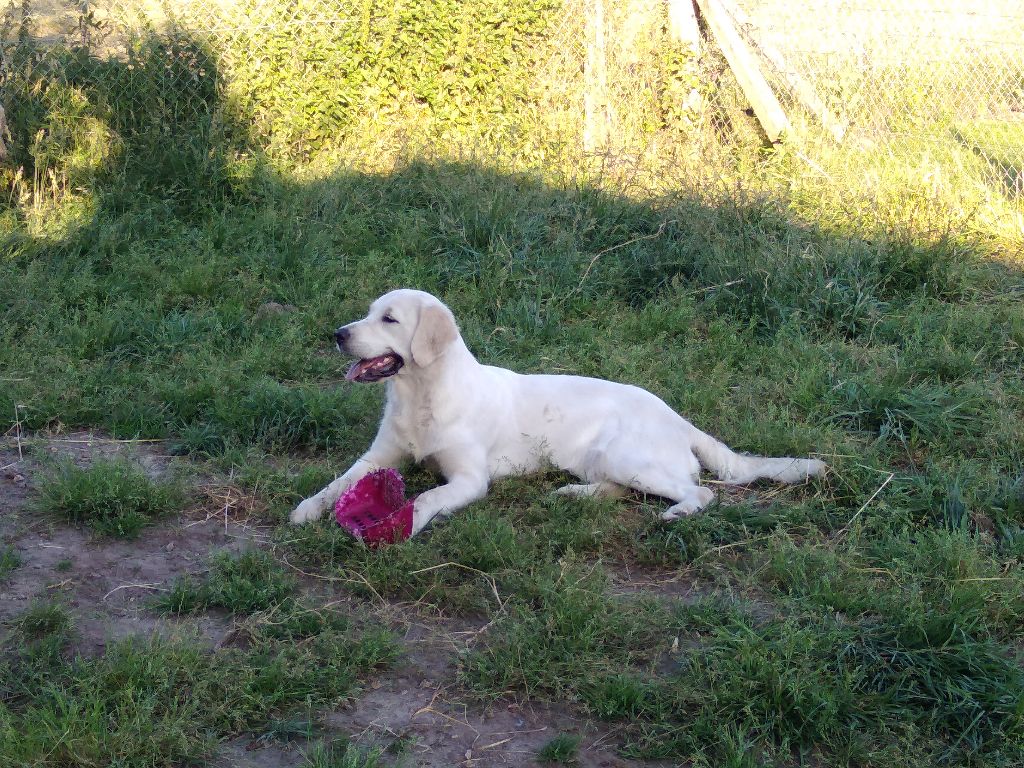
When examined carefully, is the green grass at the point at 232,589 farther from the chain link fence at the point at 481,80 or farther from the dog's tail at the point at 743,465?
the chain link fence at the point at 481,80

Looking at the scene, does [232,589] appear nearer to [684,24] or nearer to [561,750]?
[561,750]

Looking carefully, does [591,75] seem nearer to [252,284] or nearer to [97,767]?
[252,284]

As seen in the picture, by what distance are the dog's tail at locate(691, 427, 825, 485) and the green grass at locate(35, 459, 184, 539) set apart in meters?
2.17

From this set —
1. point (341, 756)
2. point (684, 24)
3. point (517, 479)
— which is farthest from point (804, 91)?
point (341, 756)

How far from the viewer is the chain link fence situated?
24.1 ft

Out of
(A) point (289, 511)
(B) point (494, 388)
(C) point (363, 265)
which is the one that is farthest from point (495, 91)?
(A) point (289, 511)

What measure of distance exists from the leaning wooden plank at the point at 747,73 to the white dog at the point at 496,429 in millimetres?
4380

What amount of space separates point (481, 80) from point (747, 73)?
2075 mm

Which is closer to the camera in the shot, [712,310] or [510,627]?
[510,627]

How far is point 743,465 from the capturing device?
14.5 ft

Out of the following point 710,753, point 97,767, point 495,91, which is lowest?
point 710,753

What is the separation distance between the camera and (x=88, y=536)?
374 centimetres

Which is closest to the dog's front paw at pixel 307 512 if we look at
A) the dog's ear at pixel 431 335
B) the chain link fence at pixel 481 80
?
the dog's ear at pixel 431 335

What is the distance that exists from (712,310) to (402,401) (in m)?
2.50
